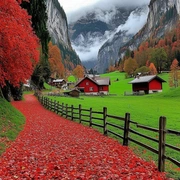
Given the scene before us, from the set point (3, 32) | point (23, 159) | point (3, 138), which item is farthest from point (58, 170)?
point (3, 32)

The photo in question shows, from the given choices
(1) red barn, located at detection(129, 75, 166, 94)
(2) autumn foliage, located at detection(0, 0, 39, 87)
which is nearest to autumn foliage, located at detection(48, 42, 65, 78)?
(1) red barn, located at detection(129, 75, 166, 94)

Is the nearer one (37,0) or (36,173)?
(36,173)

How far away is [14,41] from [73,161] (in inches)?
313

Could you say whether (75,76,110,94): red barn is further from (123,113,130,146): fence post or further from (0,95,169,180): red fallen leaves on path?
(123,113,130,146): fence post

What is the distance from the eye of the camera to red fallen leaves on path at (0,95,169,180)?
6.84 m

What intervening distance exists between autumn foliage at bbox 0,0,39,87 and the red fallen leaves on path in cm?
591

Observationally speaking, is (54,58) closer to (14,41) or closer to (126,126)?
(14,41)

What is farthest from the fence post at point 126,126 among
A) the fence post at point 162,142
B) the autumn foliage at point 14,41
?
the autumn foliage at point 14,41

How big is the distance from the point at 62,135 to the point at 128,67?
405 feet

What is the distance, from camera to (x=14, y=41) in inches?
487

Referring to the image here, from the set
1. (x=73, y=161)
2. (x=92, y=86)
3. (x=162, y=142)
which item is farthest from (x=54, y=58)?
(x=162, y=142)

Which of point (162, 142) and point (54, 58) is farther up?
point (54, 58)

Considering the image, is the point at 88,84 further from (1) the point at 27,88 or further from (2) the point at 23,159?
(2) the point at 23,159

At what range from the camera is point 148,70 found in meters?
119
